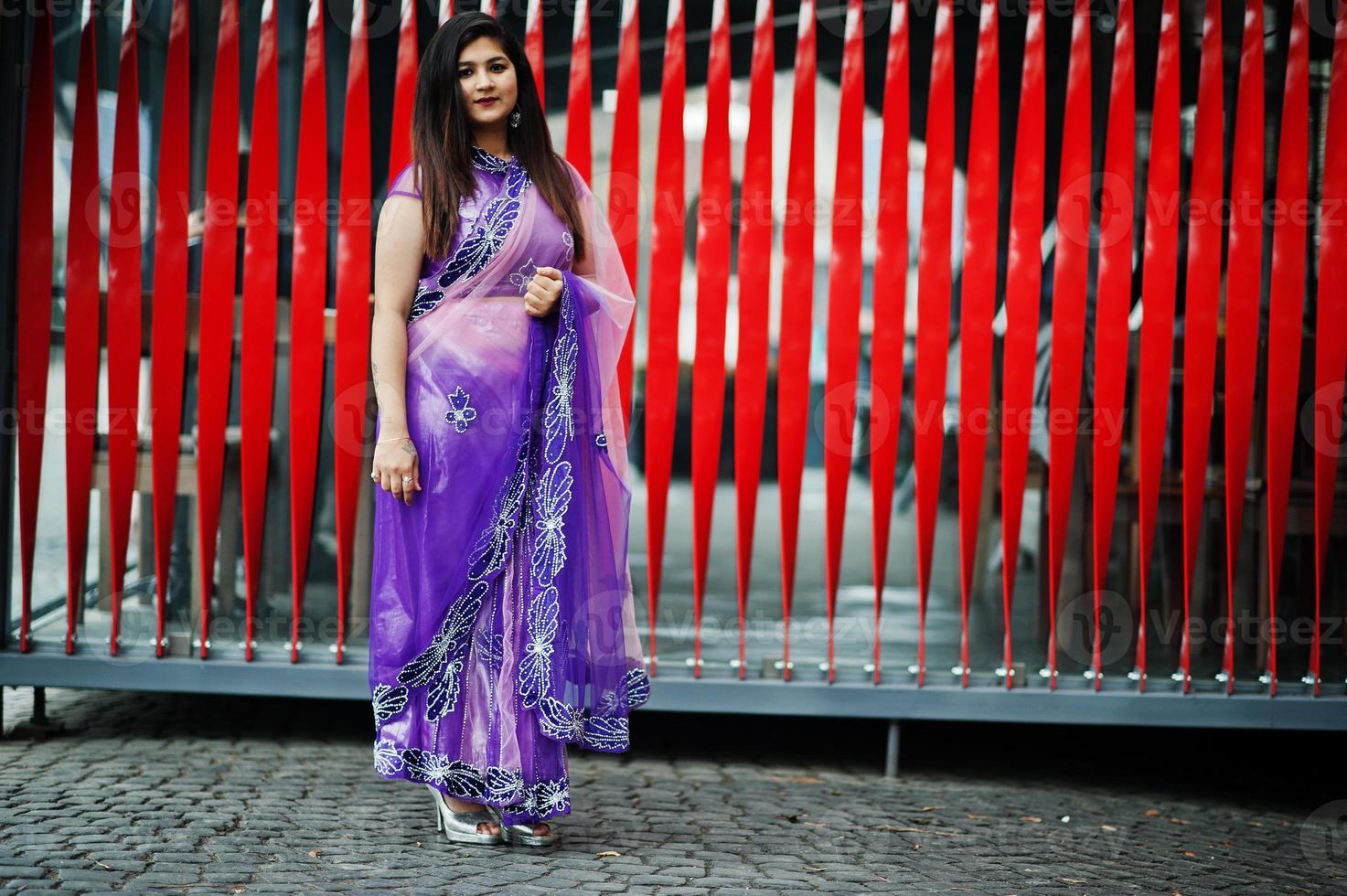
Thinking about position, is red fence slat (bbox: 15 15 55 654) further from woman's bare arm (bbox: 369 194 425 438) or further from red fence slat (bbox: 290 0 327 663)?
woman's bare arm (bbox: 369 194 425 438)

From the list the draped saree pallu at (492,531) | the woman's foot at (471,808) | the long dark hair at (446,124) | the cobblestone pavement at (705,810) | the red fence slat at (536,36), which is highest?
the red fence slat at (536,36)

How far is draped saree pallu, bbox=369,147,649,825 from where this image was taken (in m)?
3.13

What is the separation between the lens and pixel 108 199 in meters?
3.96

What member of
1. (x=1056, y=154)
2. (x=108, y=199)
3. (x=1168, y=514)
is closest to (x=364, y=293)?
(x=108, y=199)

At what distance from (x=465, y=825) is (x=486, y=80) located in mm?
1738

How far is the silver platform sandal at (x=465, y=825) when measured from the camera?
10.7 feet

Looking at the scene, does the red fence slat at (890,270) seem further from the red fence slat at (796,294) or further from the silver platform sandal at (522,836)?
the silver platform sandal at (522,836)

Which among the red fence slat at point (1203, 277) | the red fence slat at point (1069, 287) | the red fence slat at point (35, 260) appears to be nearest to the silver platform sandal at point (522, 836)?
the red fence slat at point (1069, 287)

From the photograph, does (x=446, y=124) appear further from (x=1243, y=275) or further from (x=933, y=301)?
(x=1243, y=275)

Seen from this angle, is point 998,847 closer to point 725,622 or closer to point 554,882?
point 554,882

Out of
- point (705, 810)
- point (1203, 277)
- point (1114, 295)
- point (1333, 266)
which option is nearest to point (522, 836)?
point (705, 810)

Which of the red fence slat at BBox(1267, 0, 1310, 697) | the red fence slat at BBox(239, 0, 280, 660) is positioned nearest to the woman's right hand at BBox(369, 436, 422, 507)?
the red fence slat at BBox(239, 0, 280, 660)

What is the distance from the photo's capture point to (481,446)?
3129 millimetres

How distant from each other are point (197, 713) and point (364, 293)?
159 centimetres
